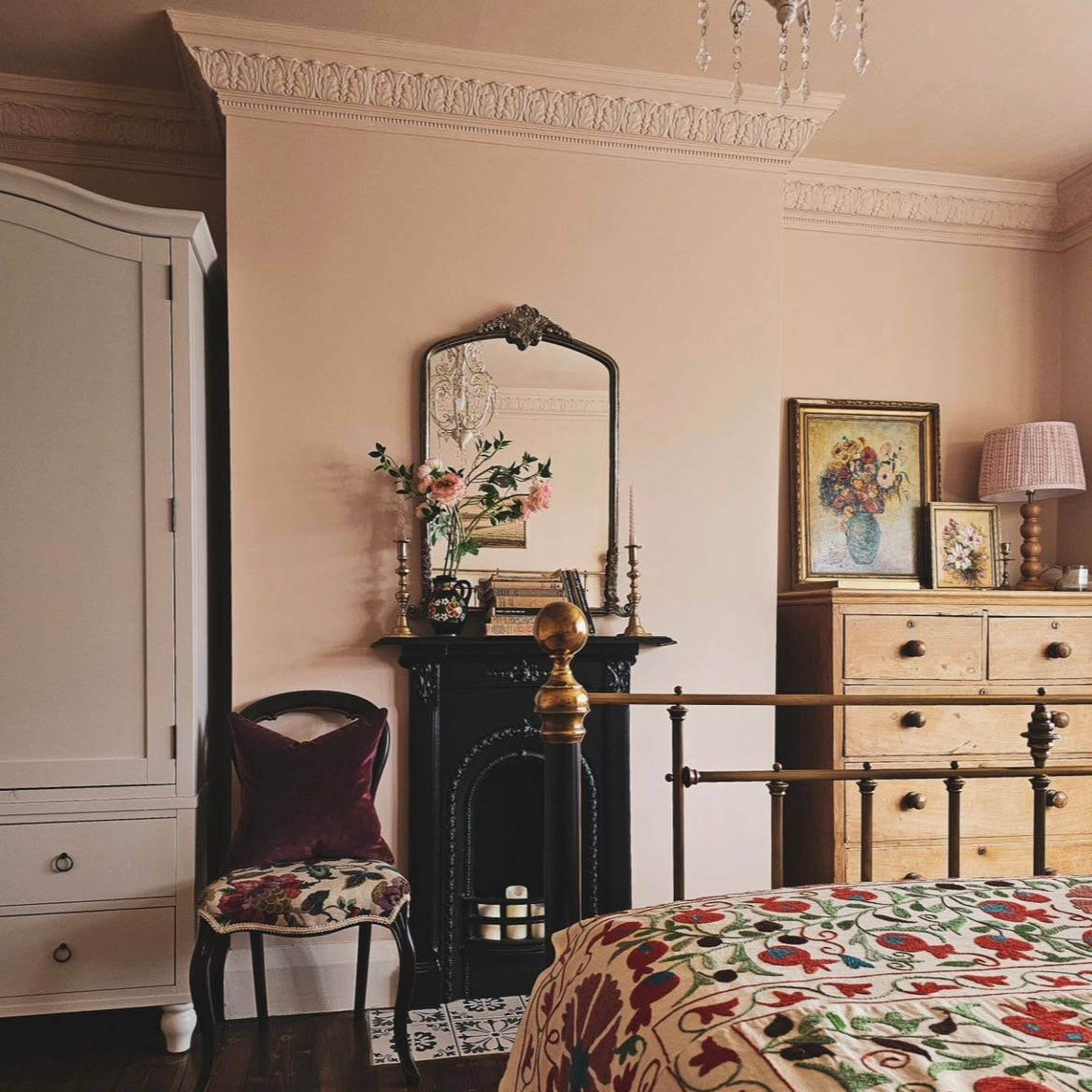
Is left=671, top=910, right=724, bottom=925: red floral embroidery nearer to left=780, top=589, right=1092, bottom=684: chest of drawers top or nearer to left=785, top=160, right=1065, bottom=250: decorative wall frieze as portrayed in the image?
left=780, top=589, right=1092, bottom=684: chest of drawers top

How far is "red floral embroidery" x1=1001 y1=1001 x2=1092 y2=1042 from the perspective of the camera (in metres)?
0.97

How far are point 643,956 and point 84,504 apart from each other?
2245 millimetres

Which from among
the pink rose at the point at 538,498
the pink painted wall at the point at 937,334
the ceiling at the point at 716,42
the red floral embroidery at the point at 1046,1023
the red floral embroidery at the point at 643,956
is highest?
the ceiling at the point at 716,42

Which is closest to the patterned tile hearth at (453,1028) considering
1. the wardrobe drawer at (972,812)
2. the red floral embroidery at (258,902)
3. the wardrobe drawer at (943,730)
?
the red floral embroidery at (258,902)

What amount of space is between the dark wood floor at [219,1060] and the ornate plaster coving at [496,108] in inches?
116

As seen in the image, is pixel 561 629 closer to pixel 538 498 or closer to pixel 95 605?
pixel 538 498

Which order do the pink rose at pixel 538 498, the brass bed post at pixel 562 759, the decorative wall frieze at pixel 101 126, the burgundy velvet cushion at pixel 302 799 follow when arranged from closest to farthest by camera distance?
the brass bed post at pixel 562 759 → the burgundy velvet cushion at pixel 302 799 → the pink rose at pixel 538 498 → the decorative wall frieze at pixel 101 126

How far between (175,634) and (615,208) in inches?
82.3

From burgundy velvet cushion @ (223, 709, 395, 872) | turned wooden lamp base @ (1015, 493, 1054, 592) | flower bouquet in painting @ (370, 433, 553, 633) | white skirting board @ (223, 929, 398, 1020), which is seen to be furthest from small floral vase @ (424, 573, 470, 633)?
turned wooden lamp base @ (1015, 493, 1054, 592)

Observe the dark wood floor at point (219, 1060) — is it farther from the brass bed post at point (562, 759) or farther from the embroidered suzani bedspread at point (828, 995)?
the embroidered suzani bedspread at point (828, 995)

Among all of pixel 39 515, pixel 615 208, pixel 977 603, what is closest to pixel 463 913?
pixel 39 515

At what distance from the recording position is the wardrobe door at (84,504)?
2.75 meters

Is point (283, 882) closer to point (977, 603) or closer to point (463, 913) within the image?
point (463, 913)

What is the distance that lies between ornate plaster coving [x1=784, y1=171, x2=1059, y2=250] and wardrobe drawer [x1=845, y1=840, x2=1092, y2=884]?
2.54 metres
